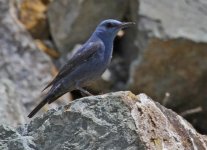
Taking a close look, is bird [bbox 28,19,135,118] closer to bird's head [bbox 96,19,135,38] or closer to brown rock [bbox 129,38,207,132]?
bird's head [bbox 96,19,135,38]

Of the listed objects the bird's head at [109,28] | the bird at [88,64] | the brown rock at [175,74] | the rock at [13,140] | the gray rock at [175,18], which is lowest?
the rock at [13,140]

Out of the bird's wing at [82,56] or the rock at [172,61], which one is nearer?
the bird's wing at [82,56]

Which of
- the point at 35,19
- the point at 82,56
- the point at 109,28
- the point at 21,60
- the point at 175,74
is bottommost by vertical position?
the point at 82,56

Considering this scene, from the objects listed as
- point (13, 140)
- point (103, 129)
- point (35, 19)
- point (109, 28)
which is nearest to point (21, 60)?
point (35, 19)

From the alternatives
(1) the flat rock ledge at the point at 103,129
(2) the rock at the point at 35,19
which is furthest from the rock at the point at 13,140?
(2) the rock at the point at 35,19

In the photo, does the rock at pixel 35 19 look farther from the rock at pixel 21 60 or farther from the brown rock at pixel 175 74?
the brown rock at pixel 175 74

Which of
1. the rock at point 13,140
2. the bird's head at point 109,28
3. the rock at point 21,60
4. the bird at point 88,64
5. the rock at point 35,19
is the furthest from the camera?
the rock at point 35,19

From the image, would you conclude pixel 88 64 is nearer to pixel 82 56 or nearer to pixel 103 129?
pixel 82 56
